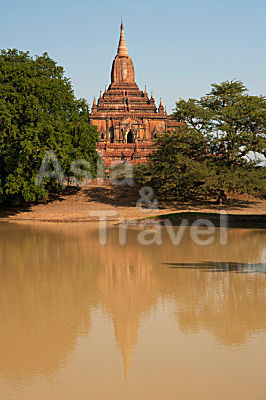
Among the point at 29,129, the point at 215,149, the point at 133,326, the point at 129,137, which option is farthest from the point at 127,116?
the point at 133,326

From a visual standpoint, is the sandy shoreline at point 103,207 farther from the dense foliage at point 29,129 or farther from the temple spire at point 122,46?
the temple spire at point 122,46

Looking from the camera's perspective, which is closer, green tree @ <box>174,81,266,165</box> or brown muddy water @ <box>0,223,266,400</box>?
brown muddy water @ <box>0,223,266,400</box>

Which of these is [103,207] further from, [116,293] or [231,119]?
[116,293]

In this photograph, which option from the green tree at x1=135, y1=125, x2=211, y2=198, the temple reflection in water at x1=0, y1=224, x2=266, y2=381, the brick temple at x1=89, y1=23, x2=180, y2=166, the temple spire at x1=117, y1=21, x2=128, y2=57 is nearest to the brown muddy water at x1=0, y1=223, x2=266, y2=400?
the temple reflection in water at x1=0, y1=224, x2=266, y2=381

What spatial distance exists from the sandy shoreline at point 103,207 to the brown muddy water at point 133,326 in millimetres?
12979

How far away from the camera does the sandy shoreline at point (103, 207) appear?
29.4 meters

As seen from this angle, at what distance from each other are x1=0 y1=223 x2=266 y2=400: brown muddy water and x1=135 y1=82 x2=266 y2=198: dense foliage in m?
14.5

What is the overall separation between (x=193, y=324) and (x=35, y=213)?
22.3 m

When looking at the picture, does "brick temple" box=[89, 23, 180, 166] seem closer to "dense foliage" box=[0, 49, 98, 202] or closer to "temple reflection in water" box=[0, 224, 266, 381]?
"dense foliage" box=[0, 49, 98, 202]

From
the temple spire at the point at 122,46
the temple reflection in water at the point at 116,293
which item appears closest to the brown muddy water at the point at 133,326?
the temple reflection in water at the point at 116,293

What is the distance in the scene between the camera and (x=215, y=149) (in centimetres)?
3259

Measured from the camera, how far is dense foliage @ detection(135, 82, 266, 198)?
30.7 meters

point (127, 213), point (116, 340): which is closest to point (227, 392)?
point (116, 340)

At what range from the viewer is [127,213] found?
30219 millimetres
